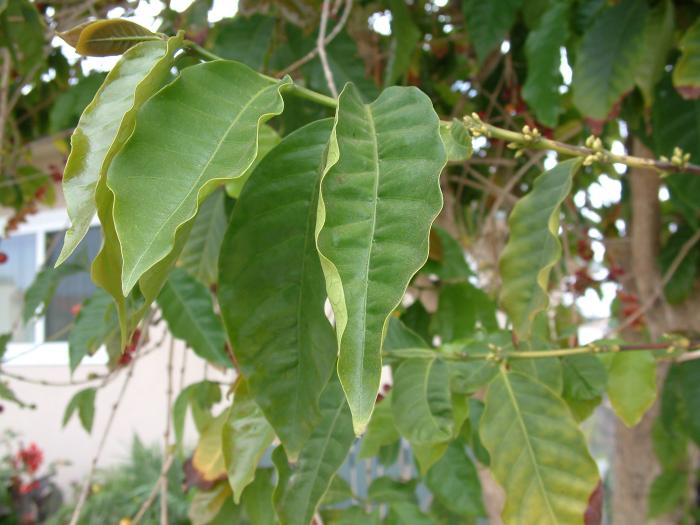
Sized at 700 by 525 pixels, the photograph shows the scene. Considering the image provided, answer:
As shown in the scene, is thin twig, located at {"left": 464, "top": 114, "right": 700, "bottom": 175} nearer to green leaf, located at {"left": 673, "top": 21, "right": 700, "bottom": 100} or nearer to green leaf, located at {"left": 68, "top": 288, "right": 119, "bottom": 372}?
green leaf, located at {"left": 673, "top": 21, "right": 700, "bottom": 100}

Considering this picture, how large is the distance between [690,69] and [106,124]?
99cm

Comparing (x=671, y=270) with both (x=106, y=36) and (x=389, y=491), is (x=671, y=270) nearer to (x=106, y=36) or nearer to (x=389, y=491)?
(x=389, y=491)

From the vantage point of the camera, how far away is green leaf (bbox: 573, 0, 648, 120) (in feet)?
4.00

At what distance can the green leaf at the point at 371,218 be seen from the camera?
355 millimetres

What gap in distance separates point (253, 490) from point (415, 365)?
0.29 metres

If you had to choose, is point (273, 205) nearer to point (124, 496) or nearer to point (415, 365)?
point (415, 365)

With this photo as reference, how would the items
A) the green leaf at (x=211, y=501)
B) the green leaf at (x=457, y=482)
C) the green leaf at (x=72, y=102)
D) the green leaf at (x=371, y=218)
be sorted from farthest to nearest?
the green leaf at (x=72, y=102), the green leaf at (x=457, y=482), the green leaf at (x=211, y=501), the green leaf at (x=371, y=218)

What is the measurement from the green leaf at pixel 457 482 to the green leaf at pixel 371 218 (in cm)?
71

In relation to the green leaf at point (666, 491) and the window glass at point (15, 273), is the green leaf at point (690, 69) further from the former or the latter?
the window glass at point (15, 273)

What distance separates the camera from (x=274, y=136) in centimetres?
68

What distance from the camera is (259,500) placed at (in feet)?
2.73

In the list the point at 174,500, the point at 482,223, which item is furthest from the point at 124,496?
the point at 482,223

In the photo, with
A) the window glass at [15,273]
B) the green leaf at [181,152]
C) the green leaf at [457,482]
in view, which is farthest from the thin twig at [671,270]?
the window glass at [15,273]

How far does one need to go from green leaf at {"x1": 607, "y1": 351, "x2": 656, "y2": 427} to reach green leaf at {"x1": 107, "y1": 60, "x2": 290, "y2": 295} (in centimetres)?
49
